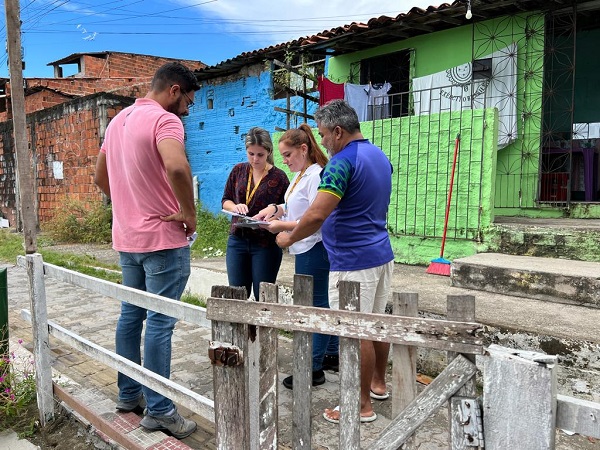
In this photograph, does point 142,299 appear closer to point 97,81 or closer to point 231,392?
point 231,392

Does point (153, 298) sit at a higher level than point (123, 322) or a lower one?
higher

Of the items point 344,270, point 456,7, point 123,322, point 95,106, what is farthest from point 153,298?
point 95,106

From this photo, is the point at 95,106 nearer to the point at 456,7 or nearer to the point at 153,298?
the point at 456,7

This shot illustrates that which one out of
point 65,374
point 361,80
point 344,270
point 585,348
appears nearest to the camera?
point 344,270

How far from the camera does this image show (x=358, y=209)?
2.33 m

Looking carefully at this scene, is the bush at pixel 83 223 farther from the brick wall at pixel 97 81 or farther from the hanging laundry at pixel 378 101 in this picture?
the hanging laundry at pixel 378 101

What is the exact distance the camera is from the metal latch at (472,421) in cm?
108

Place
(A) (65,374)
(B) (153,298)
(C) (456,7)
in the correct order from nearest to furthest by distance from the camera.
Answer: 1. (B) (153,298)
2. (A) (65,374)
3. (C) (456,7)

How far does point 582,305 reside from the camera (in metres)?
3.35

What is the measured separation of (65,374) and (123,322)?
128 cm

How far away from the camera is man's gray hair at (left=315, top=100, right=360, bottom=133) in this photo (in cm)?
237

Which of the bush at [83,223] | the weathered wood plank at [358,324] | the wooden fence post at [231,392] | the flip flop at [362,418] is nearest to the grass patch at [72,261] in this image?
the bush at [83,223]

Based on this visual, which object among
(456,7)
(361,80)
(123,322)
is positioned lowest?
(123,322)

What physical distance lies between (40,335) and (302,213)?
1.72 metres
